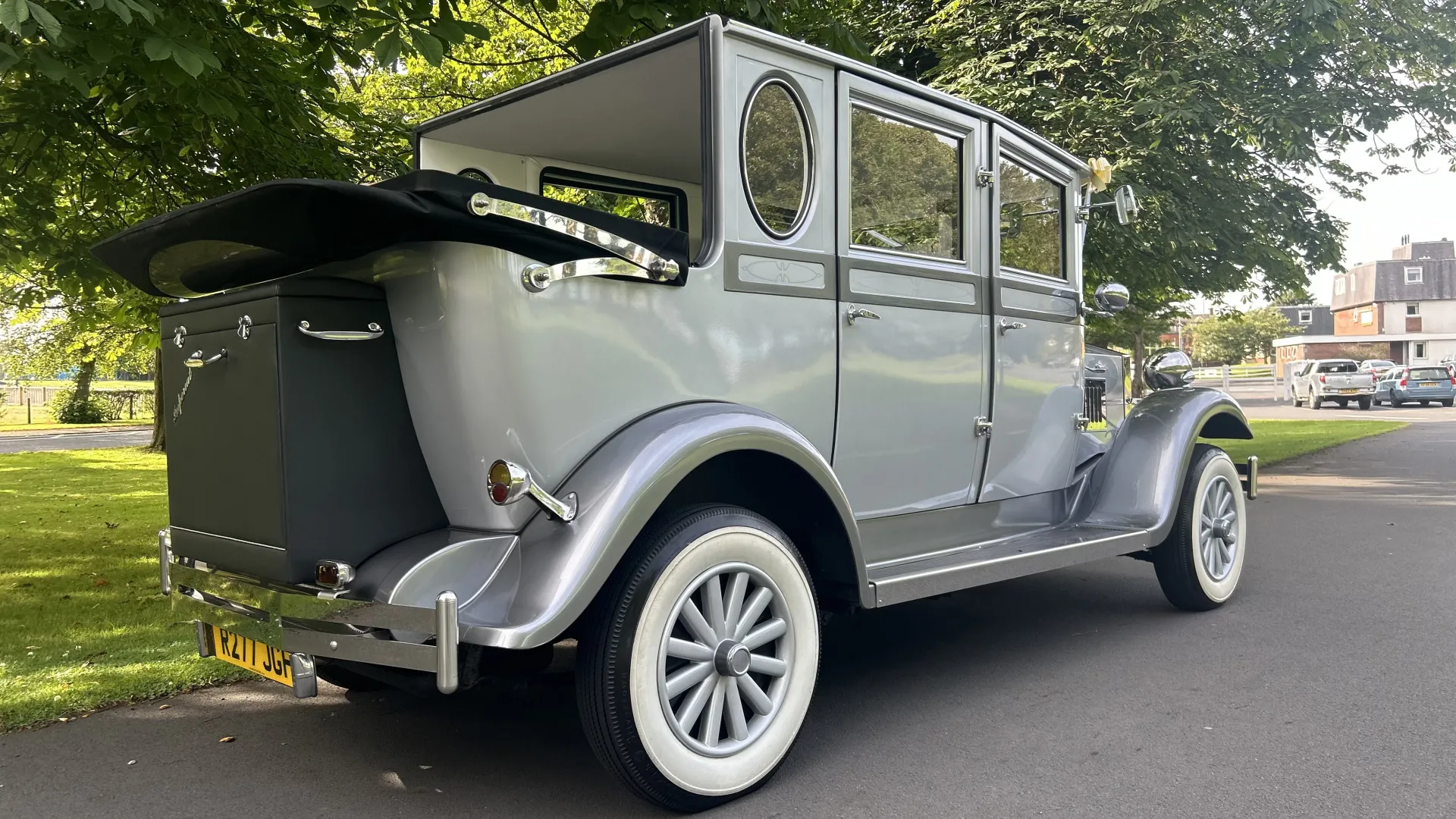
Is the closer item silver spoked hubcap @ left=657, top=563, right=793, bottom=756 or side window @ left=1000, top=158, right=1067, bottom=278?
silver spoked hubcap @ left=657, top=563, right=793, bottom=756

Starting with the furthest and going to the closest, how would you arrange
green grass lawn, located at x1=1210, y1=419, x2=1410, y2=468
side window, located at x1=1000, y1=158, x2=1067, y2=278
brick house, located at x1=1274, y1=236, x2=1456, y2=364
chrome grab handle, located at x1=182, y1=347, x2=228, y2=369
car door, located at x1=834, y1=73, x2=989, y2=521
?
Result: brick house, located at x1=1274, y1=236, x2=1456, y2=364, green grass lawn, located at x1=1210, y1=419, x2=1410, y2=468, side window, located at x1=1000, y1=158, x2=1067, y2=278, car door, located at x1=834, y1=73, x2=989, y2=521, chrome grab handle, located at x1=182, y1=347, x2=228, y2=369

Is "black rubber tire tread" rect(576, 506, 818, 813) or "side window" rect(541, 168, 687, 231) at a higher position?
"side window" rect(541, 168, 687, 231)

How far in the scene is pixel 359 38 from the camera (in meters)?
4.98

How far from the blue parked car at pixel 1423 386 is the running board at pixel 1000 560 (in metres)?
33.8

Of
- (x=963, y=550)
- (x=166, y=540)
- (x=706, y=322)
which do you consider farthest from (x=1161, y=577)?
(x=166, y=540)

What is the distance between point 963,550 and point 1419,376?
3616 cm

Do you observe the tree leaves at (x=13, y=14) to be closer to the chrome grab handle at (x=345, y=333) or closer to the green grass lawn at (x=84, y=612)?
the chrome grab handle at (x=345, y=333)

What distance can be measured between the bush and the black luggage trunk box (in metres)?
36.8

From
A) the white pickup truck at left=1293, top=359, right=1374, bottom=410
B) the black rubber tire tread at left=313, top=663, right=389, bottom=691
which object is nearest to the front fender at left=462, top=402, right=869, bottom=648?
the black rubber tire tread at left=313, top=663, right=389, bottom=691

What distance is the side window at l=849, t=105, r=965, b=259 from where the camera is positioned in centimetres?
377

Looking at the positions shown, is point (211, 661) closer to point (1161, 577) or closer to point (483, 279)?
point (483, 279)

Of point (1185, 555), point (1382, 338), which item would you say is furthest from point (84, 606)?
point (1382, 338)

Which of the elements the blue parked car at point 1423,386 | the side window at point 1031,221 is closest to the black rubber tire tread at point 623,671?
the side window at point 1031,221

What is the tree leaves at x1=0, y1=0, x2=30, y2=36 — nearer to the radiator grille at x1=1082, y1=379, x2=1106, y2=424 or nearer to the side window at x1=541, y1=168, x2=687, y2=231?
the side window at x1=541, y1=168, x2=687, y2=231
